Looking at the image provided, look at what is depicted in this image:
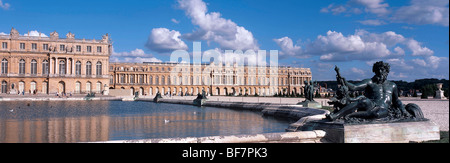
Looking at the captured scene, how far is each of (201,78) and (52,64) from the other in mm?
39438

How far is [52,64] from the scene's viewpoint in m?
62.5

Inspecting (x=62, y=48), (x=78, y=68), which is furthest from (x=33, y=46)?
(x=78, y=68)

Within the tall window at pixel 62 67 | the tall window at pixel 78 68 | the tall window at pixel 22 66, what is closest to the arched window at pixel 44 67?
the tall window at pixel 62 67

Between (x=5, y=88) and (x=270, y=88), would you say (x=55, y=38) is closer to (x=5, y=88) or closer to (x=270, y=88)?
(x=5, y=88)

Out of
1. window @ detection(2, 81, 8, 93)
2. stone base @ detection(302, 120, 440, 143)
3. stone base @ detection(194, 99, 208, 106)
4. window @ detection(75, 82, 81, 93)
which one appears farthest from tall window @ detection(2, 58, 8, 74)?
stone base @ detection(302, 120, 440, 143)

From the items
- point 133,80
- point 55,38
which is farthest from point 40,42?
point 133,80

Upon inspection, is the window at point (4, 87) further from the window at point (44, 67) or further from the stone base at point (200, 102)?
the stone base at point (200, 102)

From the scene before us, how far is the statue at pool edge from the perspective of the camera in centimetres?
604

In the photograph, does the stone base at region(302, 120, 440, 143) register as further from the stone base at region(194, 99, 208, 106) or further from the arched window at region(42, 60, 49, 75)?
the arched window at region(42, 60, 49, 75)

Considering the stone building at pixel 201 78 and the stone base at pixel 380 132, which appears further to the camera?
the stone building at pixel 201 78

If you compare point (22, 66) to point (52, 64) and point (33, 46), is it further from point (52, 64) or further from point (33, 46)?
point (52, 64)

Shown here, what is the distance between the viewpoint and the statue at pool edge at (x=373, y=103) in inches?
238

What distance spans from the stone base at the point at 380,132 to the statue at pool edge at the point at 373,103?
0.15 meters
